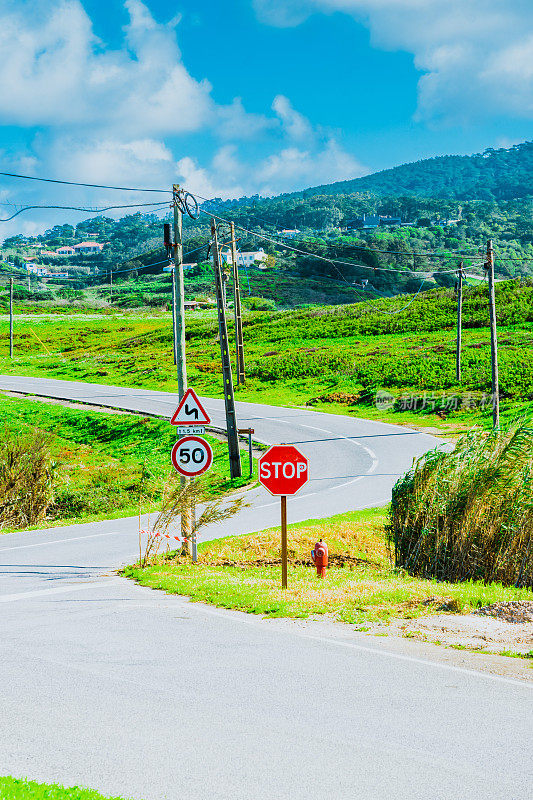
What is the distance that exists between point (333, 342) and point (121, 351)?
21.8 metres

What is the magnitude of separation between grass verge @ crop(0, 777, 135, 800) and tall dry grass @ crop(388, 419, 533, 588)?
823cm

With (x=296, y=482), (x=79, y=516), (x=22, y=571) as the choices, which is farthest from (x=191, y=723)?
(x=79, y=516)

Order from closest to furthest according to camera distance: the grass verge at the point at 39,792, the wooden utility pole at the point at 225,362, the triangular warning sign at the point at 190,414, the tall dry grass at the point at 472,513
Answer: the grass verge at the point at 39,792, the tall dry grass at the point at 472,513, the triangular warning sign at the point at 190,414, the wooden utility pole at the point at 225,362

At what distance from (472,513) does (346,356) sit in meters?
44.3

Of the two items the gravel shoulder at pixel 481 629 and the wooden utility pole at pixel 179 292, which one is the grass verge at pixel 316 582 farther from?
the wooden utility pole at pixel 179 292

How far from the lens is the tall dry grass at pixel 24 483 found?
2053 centimetres

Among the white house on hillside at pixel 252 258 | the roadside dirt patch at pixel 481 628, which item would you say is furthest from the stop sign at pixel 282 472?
the white house on hillside at pixel 252 258

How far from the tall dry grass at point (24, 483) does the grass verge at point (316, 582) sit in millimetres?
7473

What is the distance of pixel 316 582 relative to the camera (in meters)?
11.6

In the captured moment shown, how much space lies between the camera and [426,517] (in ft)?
40.3

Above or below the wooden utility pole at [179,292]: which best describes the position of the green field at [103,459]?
below

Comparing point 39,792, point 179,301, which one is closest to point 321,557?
point 179,301

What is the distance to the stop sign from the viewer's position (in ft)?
36.8

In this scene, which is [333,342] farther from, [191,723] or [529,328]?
[191,723]
